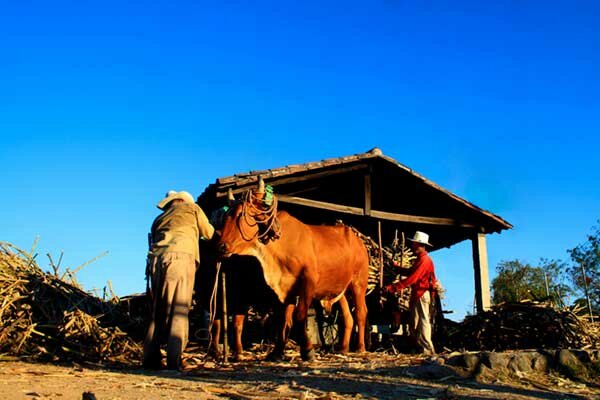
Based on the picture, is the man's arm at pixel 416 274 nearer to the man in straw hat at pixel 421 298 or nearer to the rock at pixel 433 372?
the man in straw hat at pixel 421 298

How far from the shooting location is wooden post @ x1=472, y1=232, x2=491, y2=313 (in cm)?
1365

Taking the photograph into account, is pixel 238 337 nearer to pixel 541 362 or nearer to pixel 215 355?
pixel 215 355

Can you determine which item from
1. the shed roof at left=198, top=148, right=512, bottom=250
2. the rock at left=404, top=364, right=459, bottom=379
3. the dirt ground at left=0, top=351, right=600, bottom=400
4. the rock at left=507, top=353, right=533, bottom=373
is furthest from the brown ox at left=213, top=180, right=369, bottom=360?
the rock at left=507, top=353, right=533, bottom=373

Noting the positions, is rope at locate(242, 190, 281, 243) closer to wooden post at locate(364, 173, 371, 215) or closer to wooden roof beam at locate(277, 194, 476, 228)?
wooden roof beam at locate(277, 194, 476, 228)

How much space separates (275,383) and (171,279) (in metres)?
2.23

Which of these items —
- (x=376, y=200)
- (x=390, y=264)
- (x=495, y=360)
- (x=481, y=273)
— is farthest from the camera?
(x=376, y=200)

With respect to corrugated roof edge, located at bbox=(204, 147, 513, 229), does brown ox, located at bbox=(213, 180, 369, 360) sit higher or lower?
lower

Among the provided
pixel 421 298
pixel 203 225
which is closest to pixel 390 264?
pixel 421 298

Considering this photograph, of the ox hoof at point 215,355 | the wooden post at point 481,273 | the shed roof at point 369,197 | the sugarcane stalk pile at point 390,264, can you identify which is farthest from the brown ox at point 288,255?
the wooden post at point 481,273

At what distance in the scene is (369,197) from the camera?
13227 mm

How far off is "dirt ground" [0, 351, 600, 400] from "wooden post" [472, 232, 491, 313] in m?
6.36

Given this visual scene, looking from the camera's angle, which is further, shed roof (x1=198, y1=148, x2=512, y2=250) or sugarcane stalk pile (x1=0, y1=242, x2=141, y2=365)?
shed roof (x1=198, y1=148, x2=512, y2=250)

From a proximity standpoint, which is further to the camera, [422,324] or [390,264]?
[390,264]

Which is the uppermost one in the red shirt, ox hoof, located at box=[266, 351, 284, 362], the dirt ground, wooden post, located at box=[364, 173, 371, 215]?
wooden post, located at box=[364, 173, 371, 215]
